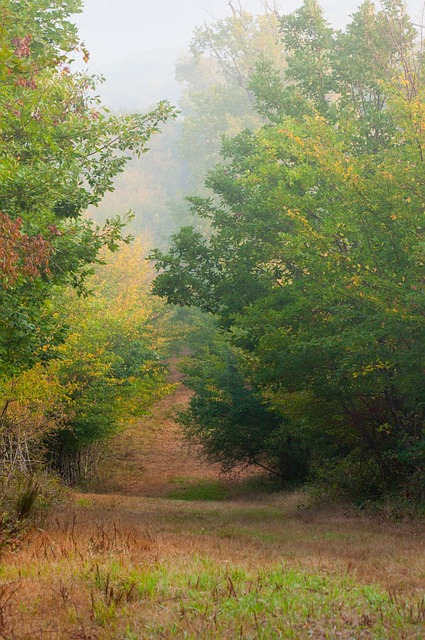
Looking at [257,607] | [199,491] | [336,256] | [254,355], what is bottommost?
[199,491]

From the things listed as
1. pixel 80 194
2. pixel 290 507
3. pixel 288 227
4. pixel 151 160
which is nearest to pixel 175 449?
pixel 290 507

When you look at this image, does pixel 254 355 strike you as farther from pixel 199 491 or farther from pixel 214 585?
pixel 199 491

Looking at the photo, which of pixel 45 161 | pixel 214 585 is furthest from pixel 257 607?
pixel 45 161

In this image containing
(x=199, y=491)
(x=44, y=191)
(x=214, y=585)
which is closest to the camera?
(x=214, y=585)

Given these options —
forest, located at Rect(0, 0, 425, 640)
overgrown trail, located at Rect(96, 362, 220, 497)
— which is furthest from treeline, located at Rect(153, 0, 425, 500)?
overgrown trail, located at Rect(96, 362, 220, 497)

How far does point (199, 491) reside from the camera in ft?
104

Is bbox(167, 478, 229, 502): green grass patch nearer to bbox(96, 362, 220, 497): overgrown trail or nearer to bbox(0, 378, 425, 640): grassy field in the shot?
bbox(96, 362, 220, 497): overgrown trail

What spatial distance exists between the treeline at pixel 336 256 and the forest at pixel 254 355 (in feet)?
0.24

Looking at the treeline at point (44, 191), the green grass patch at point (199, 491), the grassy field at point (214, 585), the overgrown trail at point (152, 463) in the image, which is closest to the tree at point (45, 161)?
the treeline at point (44, 191)

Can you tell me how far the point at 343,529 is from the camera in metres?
13.6

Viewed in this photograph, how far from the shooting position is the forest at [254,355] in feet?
20.3

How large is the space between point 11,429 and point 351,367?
971 cm

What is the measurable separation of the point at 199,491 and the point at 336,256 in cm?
2140

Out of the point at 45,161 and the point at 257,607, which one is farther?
the point at 45,161
